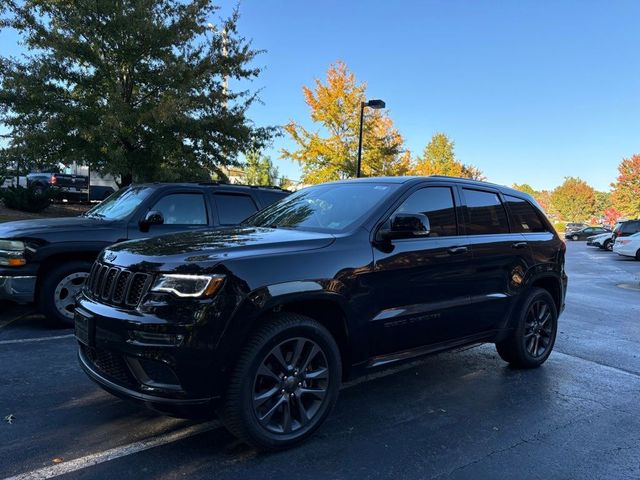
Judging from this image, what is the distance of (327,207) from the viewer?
4.34m

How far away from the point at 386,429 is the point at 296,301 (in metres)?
1.22

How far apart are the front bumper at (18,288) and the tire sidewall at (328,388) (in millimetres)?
3993

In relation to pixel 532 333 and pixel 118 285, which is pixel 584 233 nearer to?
pixel 532 333

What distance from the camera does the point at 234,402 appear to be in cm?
302

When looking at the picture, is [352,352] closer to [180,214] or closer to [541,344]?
[541,344]

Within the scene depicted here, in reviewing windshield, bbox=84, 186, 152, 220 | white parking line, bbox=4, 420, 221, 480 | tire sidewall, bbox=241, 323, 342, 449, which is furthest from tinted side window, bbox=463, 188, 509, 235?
windshield, bbox=84, 186, 152, 220

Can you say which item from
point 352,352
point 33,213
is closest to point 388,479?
point 352,352

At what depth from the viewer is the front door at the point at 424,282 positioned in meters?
3.73

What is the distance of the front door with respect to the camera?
373cm

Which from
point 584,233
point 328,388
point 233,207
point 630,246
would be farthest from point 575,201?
point 328,388

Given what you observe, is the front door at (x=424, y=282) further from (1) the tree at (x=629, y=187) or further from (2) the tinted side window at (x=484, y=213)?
(1) the tree at (x=629, y=187)

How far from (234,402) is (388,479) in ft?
3.28

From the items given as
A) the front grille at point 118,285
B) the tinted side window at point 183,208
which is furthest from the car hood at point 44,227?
the front grille at point 118,285

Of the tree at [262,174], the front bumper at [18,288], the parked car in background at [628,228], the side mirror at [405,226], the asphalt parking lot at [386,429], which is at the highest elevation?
the tree at [262,174]
